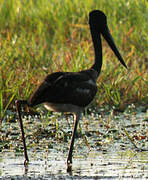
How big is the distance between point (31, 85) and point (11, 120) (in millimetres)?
649

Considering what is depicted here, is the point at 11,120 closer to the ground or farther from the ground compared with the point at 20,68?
closer to the ground

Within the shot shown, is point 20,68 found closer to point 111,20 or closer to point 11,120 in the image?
point 11,120

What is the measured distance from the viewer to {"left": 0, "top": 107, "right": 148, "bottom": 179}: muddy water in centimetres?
530

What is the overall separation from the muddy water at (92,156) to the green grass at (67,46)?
671mm

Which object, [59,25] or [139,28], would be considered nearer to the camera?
[139,28]

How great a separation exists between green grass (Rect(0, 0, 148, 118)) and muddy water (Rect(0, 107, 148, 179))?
67 centimetres

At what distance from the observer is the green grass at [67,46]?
782 centimetres

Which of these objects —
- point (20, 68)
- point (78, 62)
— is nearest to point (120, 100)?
point (78, 62)

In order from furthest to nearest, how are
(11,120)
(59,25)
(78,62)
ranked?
1. (59,25)
2. (78,62)
3. (11,120)

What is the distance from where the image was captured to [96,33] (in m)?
6.37

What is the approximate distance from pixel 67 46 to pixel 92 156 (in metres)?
4.17

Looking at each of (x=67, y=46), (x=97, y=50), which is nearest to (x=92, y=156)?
(x=97, y=50)

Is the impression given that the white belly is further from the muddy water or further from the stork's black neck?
the stork's black neck

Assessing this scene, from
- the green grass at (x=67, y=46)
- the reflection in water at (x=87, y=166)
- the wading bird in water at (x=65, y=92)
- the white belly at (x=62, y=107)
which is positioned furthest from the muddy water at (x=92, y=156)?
the green grass at (x=67, y=46)
